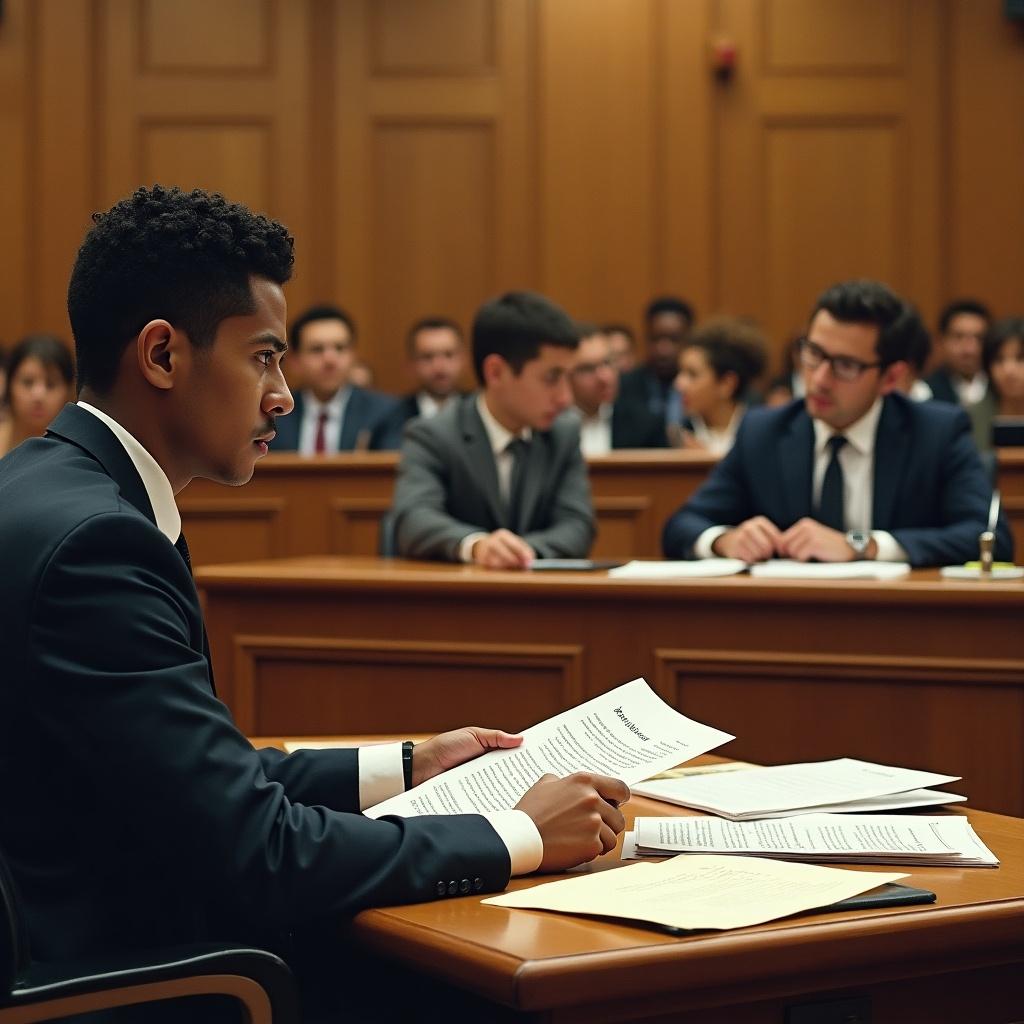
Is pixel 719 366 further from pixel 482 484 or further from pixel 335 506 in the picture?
pixel 482 484

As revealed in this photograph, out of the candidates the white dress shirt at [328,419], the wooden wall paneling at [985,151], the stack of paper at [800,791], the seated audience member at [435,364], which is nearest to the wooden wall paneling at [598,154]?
the seated audience member at [435,364]

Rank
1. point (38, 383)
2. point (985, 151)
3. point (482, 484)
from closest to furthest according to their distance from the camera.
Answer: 1. point (482, 484)
2. point (38, 383)
3. point (985, 151)

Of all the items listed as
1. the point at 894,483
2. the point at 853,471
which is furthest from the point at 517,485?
the point at 894,483

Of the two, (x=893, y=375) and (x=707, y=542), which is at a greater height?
(x=893, y=375)

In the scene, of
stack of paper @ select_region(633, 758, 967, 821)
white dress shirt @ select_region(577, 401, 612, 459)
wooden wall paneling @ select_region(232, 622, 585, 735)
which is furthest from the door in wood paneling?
stack of paper @ select_region(633, 758, 967, 821)

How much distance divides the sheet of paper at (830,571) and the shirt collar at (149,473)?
1909mm

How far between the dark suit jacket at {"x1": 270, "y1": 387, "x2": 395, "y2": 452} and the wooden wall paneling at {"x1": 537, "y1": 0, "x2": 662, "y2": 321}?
5.46ft

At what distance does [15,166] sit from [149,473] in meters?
7.33

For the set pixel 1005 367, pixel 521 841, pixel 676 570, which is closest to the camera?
pixel 521 841

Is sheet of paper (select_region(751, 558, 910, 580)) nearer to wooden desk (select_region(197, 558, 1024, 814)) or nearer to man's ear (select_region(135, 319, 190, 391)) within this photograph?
wooden desk (select_region(197, 558, 1024, 814))

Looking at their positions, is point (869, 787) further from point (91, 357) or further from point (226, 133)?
point (226, 133)

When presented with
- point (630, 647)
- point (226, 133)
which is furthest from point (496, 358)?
point (226, 133)

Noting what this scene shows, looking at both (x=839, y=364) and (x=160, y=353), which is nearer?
(x=160, y=353)

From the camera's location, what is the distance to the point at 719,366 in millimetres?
6406
